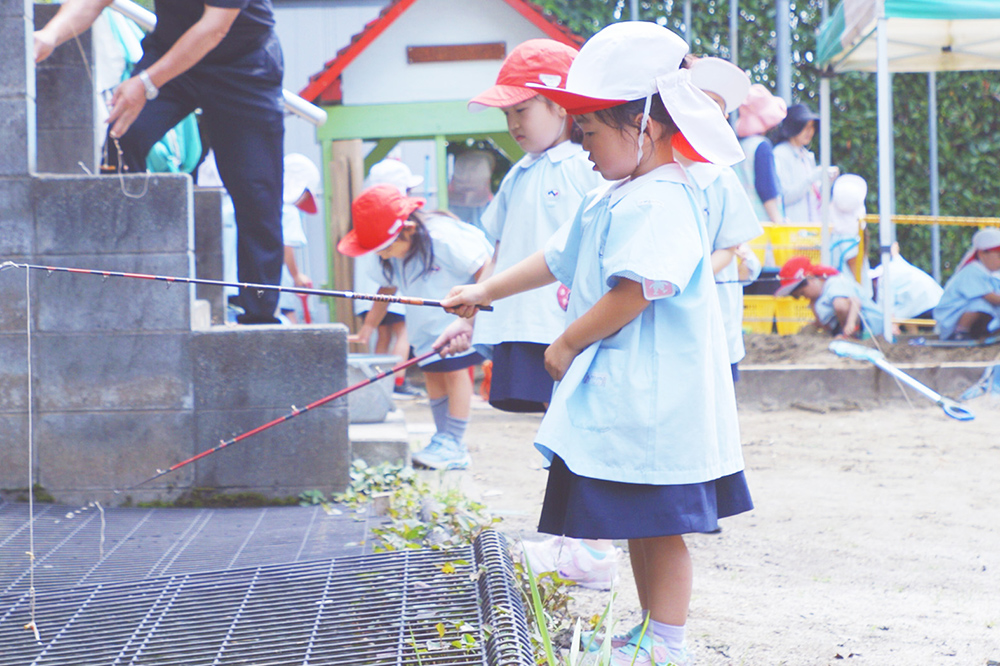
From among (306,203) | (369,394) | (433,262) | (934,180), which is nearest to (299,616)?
(369,394)

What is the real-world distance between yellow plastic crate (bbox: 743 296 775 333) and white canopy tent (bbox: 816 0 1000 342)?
0.75 meters

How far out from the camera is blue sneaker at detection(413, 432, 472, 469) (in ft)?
14.4

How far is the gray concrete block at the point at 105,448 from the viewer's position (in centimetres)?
341

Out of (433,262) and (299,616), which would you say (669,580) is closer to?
(299,616)

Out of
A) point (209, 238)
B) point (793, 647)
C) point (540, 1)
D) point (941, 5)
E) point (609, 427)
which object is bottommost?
point (793, 647)

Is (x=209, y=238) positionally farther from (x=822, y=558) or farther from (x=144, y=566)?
(x=822, y=558)

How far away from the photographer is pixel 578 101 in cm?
203

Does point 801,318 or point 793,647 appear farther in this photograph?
point 801,318

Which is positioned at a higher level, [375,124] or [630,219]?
[375,124]

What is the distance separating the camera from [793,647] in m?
2.27

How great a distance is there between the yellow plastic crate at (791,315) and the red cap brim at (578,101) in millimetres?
6297

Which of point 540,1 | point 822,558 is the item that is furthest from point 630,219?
point 540,1

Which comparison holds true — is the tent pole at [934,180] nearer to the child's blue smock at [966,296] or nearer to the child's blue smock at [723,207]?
the child's blue smock at [966,296]

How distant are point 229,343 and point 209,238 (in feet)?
3.95
